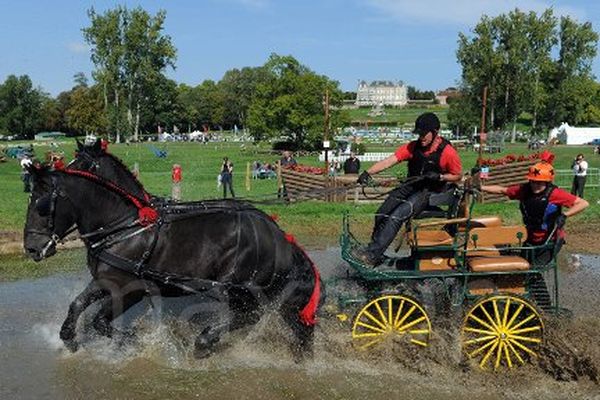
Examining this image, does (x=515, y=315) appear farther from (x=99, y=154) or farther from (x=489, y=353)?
(x=99, y=154)

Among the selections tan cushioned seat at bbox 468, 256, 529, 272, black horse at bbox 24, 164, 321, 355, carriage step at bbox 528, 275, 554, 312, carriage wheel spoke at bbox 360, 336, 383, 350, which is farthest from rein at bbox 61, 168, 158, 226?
carriage step at bbox 528, 275, 554, 312

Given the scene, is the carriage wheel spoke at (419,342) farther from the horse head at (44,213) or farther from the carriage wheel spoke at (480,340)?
the horse head at (44,213)

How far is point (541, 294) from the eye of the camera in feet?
26.0

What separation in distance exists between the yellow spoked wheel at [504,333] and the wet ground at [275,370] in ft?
0.46

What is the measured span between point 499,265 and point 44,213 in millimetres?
4844

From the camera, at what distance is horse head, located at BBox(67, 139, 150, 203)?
289 inches

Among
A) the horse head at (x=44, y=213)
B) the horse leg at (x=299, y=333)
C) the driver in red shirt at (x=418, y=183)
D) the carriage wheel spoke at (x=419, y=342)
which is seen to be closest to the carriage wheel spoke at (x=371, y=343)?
the carriage wheel spoke at (x=419, y=342)

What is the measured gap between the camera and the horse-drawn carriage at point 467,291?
7.46 meters

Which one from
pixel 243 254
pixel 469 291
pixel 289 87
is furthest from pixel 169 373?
pixel 289 87

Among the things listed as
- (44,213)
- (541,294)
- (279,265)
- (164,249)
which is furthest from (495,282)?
(44,213)

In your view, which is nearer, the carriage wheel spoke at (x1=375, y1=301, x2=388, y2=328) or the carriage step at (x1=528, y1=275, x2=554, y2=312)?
the carriage wheel spoke at (x1=375, y1=301, x2=388, y2=328)

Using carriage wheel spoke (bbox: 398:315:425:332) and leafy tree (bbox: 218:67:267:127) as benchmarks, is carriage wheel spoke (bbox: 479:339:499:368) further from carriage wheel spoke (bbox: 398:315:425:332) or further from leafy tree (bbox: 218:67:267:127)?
leafy tree (bbox: 218:67:267:127)

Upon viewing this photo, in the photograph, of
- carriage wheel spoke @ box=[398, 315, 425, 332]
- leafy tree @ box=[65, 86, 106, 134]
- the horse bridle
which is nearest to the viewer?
the horse bridle

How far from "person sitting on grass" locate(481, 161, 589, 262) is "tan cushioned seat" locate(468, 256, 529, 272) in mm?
350
